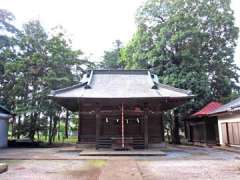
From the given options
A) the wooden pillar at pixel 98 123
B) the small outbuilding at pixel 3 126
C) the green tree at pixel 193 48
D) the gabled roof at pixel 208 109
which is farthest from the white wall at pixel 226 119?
the small outbuilding at pixel 3 126

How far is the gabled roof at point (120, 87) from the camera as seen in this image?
13310mm

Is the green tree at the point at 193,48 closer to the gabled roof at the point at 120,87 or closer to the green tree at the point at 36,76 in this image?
the gabled roof at the point at 120,87

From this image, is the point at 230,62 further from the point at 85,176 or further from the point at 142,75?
the point at 85,176

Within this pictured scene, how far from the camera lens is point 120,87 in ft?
49.9

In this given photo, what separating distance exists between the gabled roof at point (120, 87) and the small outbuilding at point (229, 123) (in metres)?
3.15

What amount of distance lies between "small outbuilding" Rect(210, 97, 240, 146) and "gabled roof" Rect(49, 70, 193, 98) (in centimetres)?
315

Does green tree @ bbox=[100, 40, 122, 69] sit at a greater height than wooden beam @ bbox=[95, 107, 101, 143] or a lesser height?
greater

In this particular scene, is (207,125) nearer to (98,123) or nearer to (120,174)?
(98,123)

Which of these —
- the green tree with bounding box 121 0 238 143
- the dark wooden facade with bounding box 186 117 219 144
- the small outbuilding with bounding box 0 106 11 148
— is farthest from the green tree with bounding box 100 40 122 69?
the small outbuilding with bounding box 0 106 11 148

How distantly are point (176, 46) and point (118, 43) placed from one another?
19.5m

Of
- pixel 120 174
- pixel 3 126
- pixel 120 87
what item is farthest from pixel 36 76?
pixel 120 174

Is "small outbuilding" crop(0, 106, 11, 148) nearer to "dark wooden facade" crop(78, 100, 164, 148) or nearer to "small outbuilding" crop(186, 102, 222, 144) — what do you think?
"dark wooden facade" crop(78, 100, 164, 148)

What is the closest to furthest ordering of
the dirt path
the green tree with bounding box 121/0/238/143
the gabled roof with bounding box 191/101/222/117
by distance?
the dirt path < the gabled roof with bounding box 191/101/222/117 < the green tree with bounding box 121/0/238/143

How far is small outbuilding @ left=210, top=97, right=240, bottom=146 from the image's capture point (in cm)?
1470
